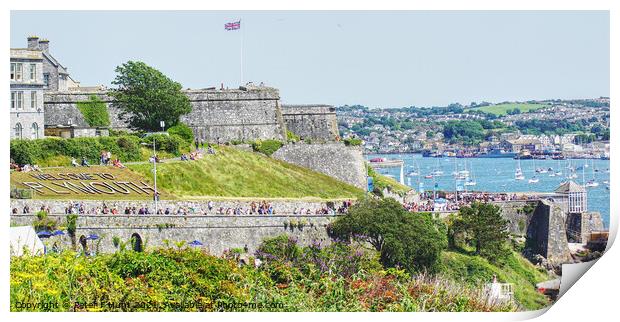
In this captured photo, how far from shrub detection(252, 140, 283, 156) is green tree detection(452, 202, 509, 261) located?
1482 centimetres

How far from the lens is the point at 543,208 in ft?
210

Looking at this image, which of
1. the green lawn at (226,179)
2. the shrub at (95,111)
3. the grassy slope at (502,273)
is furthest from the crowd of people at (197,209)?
the shrub at (95,111)

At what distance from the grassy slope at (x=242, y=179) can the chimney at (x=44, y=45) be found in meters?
10.6

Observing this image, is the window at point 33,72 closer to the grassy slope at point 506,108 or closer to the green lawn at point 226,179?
the green lawn at point 226,179

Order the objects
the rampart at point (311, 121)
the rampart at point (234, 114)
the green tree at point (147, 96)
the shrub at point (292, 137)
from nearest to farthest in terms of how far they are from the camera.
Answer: the green tree at point (147, 96) → the rampart at point (234, 114) → the shrub at point (292, 137) → the rampart at point (311, 121)

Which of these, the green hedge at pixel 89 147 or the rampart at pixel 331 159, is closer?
the green hedge at pixel 89 147

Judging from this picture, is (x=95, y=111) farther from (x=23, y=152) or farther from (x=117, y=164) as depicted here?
(x=23, y=152)

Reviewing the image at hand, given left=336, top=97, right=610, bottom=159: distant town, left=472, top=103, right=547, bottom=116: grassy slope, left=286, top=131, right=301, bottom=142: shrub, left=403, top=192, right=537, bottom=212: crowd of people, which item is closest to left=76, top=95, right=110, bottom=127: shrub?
left=286, top=131, right=301, bottom=142: shrub

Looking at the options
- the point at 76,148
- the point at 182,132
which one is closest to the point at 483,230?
the point at 182,132

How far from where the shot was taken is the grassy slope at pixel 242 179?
2330 inches

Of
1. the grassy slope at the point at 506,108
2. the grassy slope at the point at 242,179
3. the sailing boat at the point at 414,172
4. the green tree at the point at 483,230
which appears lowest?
the green tree at the point at 483,230

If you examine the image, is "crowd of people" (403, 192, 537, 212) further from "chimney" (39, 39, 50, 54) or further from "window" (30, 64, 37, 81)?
"chimney" (39, 39, 50, 54)

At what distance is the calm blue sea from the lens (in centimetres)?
10850

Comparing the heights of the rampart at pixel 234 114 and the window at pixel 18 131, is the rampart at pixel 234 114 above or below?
above
